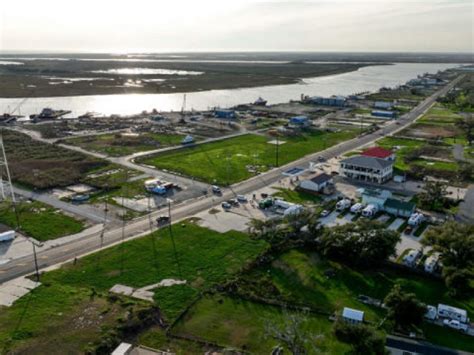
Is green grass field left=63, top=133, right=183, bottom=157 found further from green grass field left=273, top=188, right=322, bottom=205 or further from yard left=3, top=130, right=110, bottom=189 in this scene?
green grass field left=273, top=188, right=322, bottom=205

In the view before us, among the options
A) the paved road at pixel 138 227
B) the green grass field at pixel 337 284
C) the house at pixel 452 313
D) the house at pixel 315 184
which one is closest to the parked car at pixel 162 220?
the paved road at pixel 138 227

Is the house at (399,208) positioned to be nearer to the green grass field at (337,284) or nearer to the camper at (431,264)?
the camper at (431,264)

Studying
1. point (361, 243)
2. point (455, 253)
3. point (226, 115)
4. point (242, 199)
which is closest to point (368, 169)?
point (242, 199)

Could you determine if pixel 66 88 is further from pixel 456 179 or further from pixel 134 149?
pixel 456 179

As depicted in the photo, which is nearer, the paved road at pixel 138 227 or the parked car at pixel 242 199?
the paved road at pixel 138 227

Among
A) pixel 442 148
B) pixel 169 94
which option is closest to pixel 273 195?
pixel 442 148

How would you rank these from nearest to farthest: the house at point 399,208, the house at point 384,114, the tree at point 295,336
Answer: the tree at point 295,336 → the house at point 399,208 → the house at point 384,114
